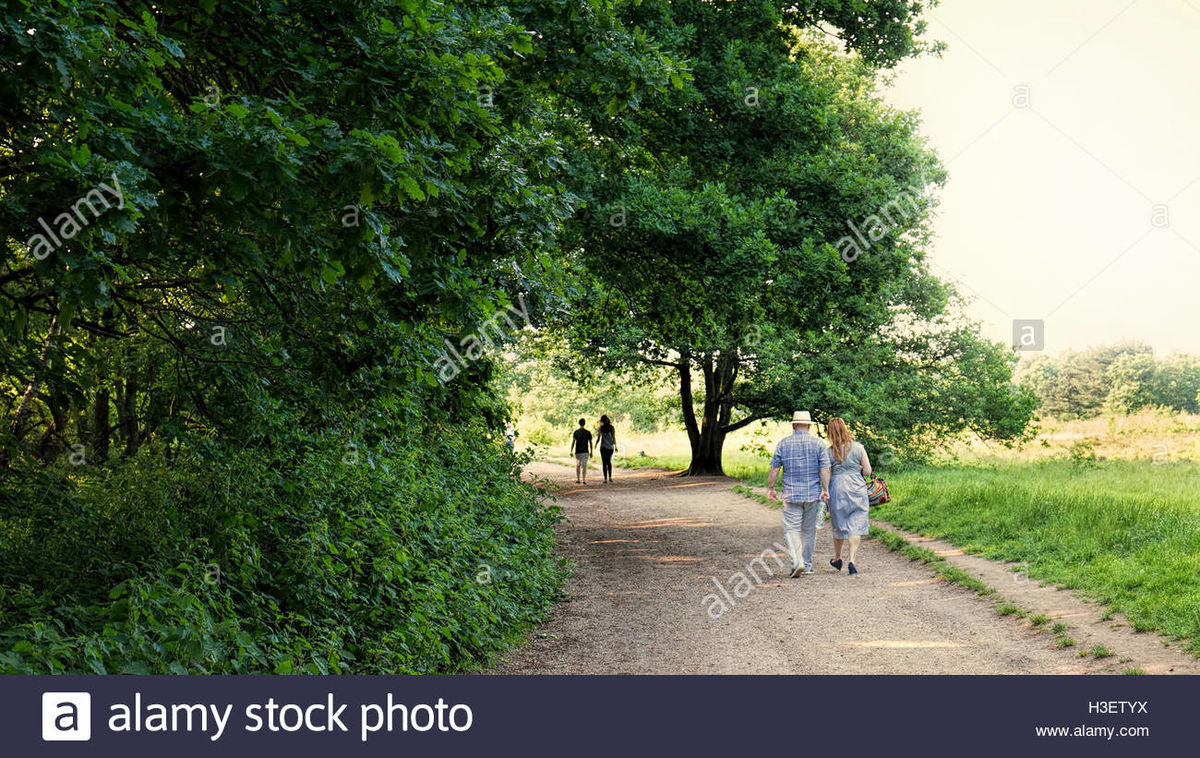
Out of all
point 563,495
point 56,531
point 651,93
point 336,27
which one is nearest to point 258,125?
point 336,27

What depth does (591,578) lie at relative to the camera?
1247 centimetres

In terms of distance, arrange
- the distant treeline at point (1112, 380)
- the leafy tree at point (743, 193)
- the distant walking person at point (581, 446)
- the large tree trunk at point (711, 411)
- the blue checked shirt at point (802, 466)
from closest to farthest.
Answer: the blue checked shirt at point (802, 466) → the leafy tree at point (743, 193) → the distant walking person at point (581, 446) → the large tree trunk at point (711, 411) → the distant treeline at point (1112, 380)

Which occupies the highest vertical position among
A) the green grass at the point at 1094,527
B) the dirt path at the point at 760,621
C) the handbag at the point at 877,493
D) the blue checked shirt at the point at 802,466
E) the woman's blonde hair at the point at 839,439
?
the woman's blonde hair at the point at 839,439

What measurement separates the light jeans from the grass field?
245 centimetres

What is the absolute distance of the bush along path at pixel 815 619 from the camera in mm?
7824

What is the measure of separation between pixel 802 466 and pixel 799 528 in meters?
0.86

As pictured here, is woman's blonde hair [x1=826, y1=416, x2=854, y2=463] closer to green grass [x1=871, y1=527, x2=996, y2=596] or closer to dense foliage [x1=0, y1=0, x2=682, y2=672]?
green grass [x1=871, y1=527, x2=996, y2=596]

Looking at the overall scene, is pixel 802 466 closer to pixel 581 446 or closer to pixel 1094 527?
pixel 1094 527

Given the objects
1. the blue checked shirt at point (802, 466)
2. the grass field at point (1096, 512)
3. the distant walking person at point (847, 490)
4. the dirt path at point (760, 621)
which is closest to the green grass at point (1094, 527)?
the grass field at point (1096, 512)

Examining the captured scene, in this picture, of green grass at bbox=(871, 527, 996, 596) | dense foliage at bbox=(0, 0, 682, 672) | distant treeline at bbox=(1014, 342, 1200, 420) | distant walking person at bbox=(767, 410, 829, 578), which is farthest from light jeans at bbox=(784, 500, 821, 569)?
distant treeline at bbox=(1014, 342, 1200, 420)

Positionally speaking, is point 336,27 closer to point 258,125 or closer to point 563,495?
point 258,125

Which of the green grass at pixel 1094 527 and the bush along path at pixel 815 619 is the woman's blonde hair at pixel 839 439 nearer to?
the bush along path at pixel 815 619

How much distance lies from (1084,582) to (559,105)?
918cm

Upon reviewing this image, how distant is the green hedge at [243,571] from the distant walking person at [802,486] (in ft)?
14.0
